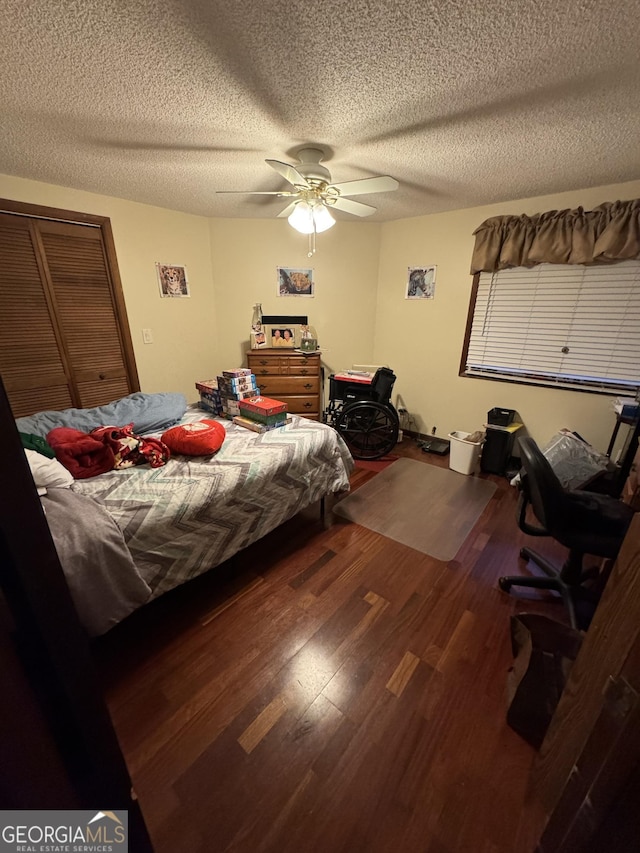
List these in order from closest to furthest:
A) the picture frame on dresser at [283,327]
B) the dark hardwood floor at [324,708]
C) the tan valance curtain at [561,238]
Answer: the dark hardwood floor at [324,708] < the tan valance curtain at [561,238] < the picture frame on dresser at [283,327]

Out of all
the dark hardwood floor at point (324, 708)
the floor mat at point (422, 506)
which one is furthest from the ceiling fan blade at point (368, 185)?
the dark hardwood floor at point (324, 708)

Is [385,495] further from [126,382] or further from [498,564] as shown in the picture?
[126,382]

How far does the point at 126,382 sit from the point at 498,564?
3265 millimetres

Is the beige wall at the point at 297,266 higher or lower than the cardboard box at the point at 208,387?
higher

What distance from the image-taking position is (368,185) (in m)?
1.78

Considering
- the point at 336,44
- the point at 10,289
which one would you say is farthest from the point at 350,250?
the point at 10,289

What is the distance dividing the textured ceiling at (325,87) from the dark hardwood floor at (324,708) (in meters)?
2.21

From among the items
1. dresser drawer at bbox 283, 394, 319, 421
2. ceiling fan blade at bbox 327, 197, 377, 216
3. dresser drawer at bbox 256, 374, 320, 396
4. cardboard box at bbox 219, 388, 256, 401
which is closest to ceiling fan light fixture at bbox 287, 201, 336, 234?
ceiling fan blade at bbox 327, 197, 377, 216

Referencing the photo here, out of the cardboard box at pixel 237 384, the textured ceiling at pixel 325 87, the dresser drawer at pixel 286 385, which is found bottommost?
the dresser drawer at pixel 286 385

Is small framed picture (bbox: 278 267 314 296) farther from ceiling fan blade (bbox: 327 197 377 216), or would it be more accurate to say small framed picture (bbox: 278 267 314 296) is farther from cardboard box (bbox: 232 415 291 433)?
cardboard box (bbox: 232 415 291 433)

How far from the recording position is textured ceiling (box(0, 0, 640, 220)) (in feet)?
3.21

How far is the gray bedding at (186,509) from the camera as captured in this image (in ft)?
3.74

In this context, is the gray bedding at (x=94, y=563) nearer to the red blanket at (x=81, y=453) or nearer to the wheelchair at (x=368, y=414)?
the red blanket at (x=81, y=453)

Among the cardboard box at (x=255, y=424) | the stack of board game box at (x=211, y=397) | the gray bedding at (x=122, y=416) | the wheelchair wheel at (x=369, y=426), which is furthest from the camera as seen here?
the wheelchair wheel at (x=369, y=426)
